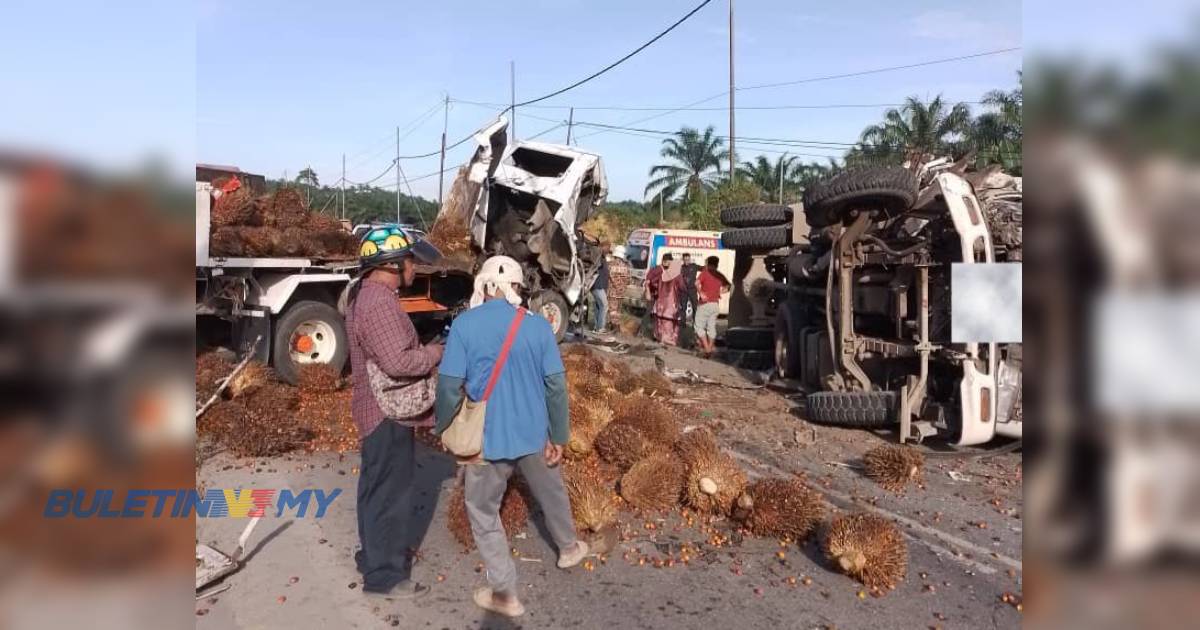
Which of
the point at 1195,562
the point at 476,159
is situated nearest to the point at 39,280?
the point at 1195,562

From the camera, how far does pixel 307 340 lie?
28.5 feet

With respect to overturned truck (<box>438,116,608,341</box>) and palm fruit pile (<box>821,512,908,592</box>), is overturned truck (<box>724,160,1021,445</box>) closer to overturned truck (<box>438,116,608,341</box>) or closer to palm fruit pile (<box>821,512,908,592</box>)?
palm fruit pile (<box>821,512,908,592</box>)

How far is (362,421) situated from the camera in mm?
4266

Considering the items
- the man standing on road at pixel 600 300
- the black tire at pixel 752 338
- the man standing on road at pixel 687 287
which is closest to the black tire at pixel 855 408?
the black tire at pixel 752 338

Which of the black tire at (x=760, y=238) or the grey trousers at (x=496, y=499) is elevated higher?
the black tire at (x=760, y=238)

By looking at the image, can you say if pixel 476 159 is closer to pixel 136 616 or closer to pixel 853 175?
pixel 853 175

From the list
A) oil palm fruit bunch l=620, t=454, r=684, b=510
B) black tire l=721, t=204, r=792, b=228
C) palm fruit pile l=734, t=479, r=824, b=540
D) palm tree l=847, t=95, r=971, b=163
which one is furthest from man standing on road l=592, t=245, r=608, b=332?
palm tree l=847, t=95, r=971, b=163

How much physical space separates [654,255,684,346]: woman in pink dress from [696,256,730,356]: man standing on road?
1032 millimetres

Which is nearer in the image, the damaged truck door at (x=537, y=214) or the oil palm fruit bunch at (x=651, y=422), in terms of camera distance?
the oil palm fruit bunch at (x=651, y=422)

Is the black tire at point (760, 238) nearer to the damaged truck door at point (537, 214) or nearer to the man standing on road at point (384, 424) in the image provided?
the damaged truck door at point (537, 214)

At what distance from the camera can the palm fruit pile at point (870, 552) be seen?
168 inches

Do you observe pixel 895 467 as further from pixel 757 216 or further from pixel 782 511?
pixel 757 216

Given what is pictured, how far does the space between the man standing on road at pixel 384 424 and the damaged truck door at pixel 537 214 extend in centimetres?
729

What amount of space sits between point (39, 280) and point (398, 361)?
116 inches
